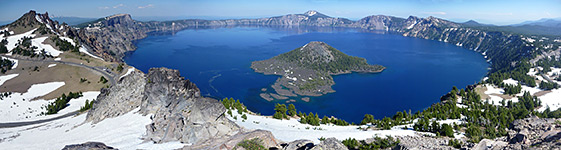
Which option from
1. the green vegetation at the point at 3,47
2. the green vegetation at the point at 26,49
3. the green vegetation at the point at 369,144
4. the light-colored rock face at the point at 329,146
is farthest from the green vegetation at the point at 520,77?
the green vegetation at the point at 3,47

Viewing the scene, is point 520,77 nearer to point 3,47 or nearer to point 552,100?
point 552,100

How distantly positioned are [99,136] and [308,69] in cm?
10183

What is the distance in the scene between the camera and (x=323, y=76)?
4614 inches

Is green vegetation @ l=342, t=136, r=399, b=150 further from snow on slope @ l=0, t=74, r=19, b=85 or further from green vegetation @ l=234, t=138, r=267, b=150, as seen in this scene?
snow on slope @ l=0, t=74, r=19, b=85

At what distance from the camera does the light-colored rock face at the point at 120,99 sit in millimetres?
37906

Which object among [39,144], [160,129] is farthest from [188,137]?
[39,144]

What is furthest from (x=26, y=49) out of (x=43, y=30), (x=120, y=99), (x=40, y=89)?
(x=120, y=99)

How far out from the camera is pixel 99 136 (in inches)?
1206

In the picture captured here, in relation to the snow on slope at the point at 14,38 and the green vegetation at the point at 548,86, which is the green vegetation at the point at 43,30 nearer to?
the snow on slope at the point at 14,38

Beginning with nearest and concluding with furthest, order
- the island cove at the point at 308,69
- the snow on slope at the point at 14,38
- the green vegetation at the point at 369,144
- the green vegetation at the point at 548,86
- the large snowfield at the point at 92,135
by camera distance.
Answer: the large snowfield at the point at 92,135, the green vegetation at the point at 369,144, the green vegetation at the point at 548,86, the island cove at the point at 308,69, the snow on slope at the point at 14,38

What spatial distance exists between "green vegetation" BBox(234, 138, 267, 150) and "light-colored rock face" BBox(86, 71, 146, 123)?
Result: 2194 cm

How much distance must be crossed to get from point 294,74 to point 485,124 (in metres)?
76.9

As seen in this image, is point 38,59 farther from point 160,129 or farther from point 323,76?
point 323,76

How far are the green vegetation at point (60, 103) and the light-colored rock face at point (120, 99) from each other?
71.8 ft
